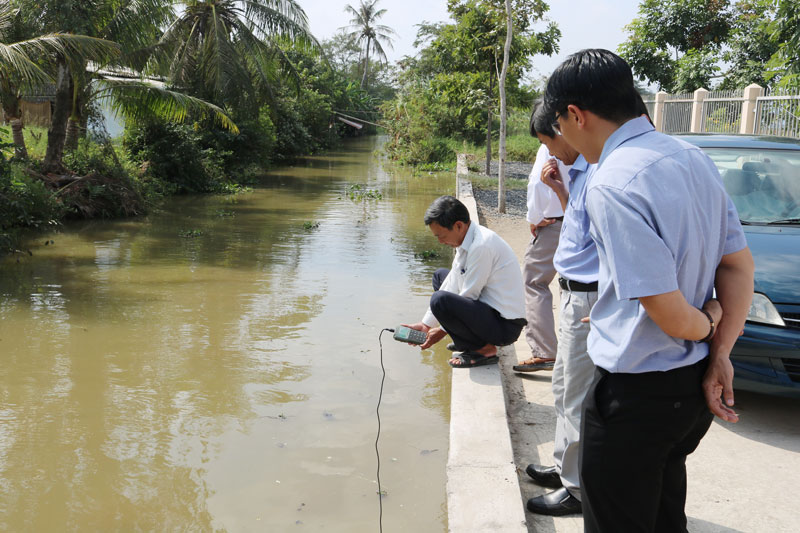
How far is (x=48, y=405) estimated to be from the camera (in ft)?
17.6

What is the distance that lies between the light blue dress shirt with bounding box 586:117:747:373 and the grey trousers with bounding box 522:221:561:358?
3065mm

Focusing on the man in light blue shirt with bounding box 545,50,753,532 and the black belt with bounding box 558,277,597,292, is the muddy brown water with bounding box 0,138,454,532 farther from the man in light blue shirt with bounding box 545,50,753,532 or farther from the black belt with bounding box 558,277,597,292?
the man in light blue shirt with bounding box 545,50,753,532

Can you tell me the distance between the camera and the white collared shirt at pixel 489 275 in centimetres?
480

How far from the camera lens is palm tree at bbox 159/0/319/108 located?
814 inches

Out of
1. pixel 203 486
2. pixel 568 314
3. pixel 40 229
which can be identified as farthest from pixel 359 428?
pixel 40 229

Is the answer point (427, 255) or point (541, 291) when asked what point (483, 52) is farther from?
point (541, 291)

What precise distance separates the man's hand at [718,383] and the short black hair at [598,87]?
29.4 inches

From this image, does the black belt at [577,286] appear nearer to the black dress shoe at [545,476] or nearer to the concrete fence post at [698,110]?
the black dress shoe at [545,476]

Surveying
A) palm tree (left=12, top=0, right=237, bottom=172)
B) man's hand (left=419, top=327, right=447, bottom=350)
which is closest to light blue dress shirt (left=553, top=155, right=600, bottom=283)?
man's hand (left=419, top=327, right=447, bottom=350)

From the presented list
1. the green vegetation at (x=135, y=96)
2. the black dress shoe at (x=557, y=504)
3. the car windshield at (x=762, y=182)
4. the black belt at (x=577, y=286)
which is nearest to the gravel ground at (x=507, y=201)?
the green vegetation at (x=135, y=96)

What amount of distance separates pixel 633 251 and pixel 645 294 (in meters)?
0.12

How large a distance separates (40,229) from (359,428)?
1077cm

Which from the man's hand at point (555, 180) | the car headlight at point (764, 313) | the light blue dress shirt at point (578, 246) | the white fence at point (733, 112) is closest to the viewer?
the light blue dress shirt at point (578, 246)

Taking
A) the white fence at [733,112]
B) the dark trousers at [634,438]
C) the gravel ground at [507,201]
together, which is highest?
the white fence at [733,112]
